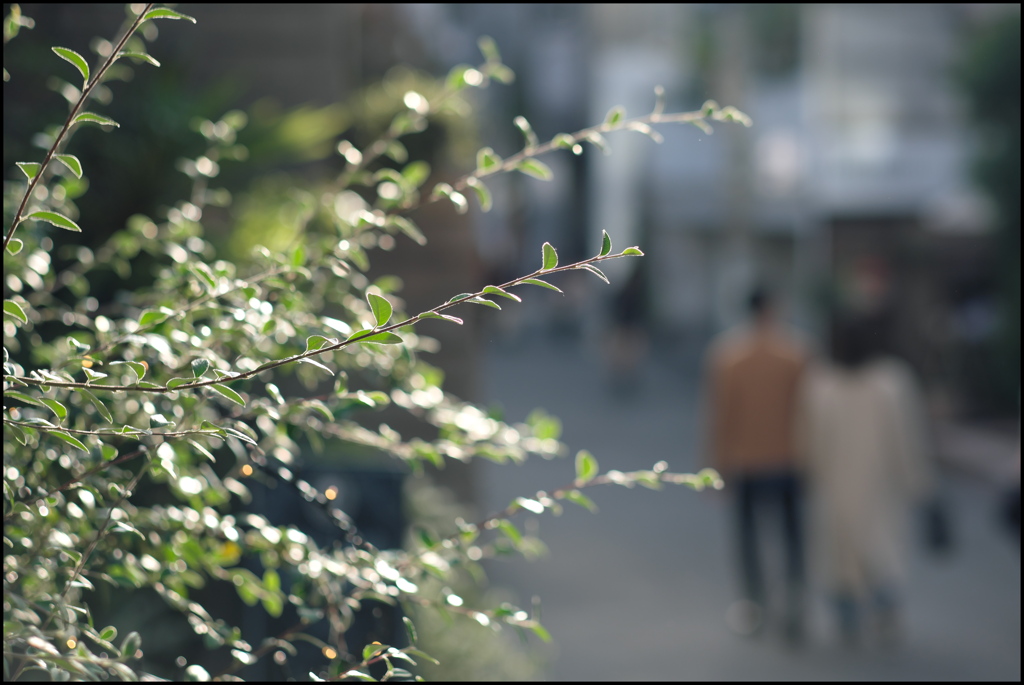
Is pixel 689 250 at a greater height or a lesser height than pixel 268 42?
greater

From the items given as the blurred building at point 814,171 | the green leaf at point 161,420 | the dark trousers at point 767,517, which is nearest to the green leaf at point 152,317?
the green leaf at point 161,420

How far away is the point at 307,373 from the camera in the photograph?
1.78 metres

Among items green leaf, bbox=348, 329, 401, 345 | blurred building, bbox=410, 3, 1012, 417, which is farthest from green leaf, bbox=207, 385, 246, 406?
blurred building, bbox=410, 3, 1012, 417

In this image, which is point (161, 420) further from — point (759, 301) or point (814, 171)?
point (814, 171)

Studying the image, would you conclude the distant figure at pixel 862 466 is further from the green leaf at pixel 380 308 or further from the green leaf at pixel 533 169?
the green leaf at pixel 380 308

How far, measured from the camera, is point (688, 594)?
5.54 metres

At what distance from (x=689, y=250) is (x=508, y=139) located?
6.18m

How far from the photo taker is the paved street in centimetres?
432

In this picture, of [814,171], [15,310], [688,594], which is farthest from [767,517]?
[814,171]

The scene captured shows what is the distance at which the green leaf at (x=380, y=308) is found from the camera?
865 mm

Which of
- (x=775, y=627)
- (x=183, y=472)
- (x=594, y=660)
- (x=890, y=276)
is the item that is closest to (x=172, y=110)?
(x=183, y=472)

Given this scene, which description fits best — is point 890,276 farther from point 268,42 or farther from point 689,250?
point 268,42

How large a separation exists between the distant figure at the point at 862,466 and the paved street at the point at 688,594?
0.85 feet

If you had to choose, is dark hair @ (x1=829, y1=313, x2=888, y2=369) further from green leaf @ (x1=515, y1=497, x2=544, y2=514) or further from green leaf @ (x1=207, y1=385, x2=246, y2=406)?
green leaf @ (x1=207, y1=385, x2=246, y2=406)
